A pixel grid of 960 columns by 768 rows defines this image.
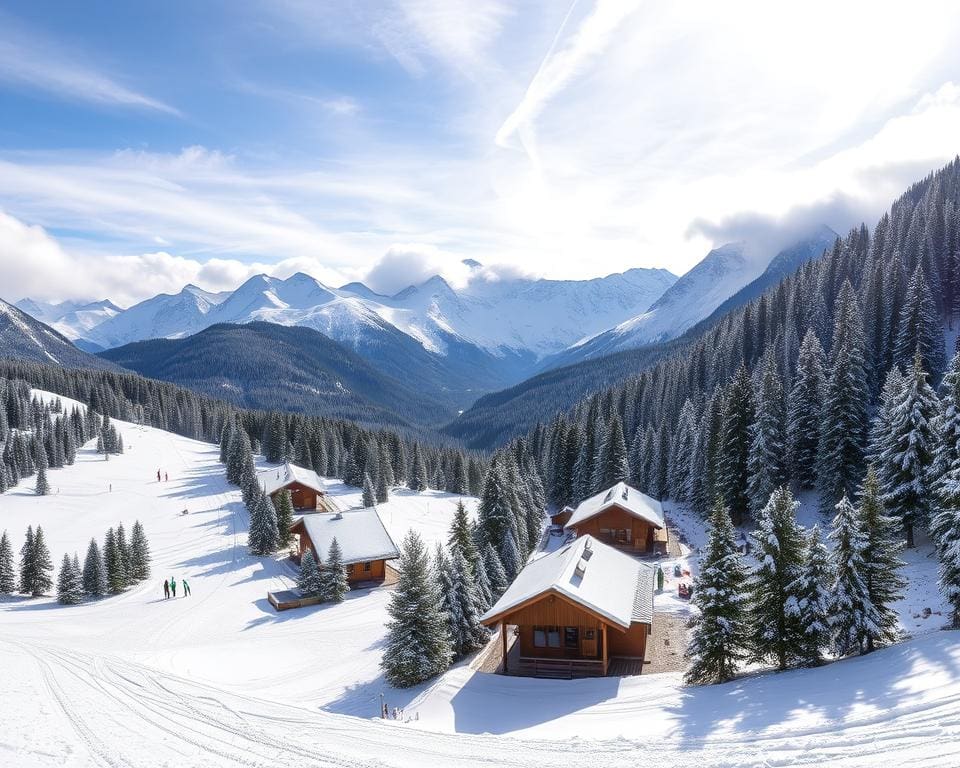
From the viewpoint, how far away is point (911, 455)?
116ft

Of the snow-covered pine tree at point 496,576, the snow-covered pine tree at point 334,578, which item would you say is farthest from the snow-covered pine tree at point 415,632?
the snow-covered pine tree at point 334,578

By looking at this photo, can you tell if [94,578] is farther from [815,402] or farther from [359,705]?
[815,402]

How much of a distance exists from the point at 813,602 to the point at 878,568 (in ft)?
8.95

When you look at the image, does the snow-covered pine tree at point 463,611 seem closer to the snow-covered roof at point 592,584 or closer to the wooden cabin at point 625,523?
the snow-covered roof at point 592,584

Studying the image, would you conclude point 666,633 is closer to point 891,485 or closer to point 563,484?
point 891,485

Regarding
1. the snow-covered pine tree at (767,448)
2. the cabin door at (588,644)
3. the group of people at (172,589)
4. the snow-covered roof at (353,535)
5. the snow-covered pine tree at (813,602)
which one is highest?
the snow-covered pine tree at (767,448)

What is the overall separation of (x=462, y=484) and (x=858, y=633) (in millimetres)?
80229

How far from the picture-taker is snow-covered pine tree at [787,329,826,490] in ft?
176

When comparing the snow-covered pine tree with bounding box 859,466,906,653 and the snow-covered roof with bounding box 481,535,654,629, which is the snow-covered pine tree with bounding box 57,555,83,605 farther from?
the snow-covered pine tree with bounding box 859,466,906,653

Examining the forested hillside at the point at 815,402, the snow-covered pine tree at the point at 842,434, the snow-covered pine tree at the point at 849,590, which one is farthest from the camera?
the snow-covered pine tree at the point at 842,434

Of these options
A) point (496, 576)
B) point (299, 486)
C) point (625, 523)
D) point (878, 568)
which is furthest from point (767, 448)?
point (299, 486)

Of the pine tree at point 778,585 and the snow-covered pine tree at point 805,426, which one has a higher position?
the snow-covered pine tree at point 805,426

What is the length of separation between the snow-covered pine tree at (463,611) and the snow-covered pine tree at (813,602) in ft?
49.9

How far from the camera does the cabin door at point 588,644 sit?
28592mm
